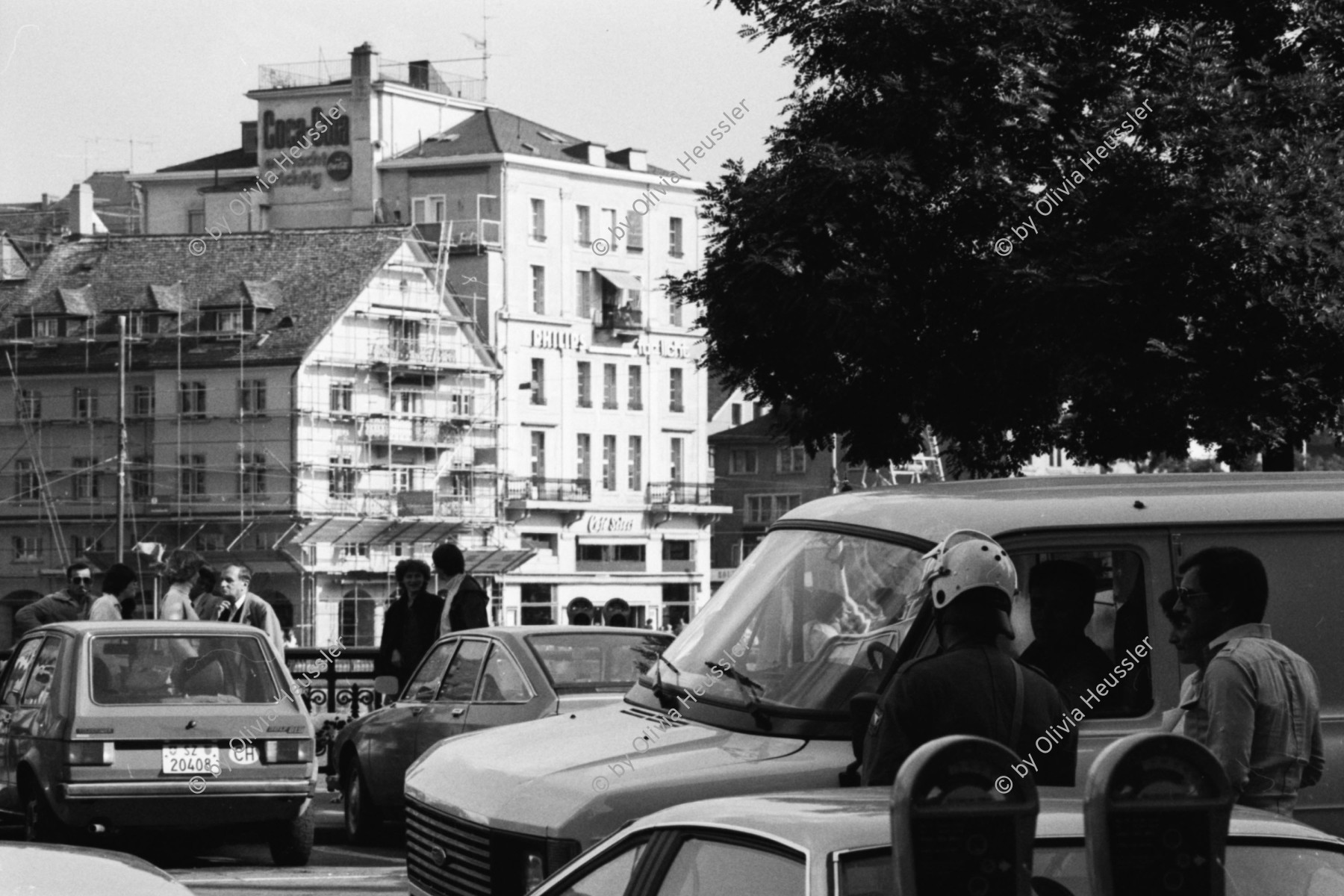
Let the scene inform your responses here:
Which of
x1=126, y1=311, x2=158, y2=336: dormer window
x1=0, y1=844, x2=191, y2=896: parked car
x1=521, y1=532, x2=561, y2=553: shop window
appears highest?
x1=126, y1=311, x2=158, y2=336: dormer window

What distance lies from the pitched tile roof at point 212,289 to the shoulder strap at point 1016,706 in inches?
3628

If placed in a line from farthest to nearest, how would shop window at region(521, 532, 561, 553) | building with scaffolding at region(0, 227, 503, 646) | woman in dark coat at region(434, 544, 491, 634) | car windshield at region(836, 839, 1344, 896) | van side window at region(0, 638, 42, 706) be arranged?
shop window at region(521, 532, 561, 553), building with scaffolding at region(0, 227, 503, 646), woman in dark coat at region(434, 544, 491, 634), van side window at region(0, 638, 42, 706), car windshield at region(836, 839, 1344, 896)

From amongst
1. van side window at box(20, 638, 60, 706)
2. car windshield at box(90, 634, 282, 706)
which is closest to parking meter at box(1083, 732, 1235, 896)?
car windshield at box(90, 634, 282, 706)

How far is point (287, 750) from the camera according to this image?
48.0 ft

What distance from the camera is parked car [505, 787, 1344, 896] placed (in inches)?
170

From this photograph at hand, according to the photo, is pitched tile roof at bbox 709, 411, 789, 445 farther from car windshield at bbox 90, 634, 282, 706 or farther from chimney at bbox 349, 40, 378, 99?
car windshield at bbox 90, 634, 282, 706

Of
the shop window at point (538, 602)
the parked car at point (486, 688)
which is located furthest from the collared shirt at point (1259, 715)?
the shop window at point (538, 602)

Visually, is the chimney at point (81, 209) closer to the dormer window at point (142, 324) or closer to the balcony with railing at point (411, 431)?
the dormer window at point (142, 324)

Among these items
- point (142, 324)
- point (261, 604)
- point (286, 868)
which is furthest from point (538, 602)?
point (286, 868)

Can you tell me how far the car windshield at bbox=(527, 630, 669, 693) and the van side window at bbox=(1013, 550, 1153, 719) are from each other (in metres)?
6.81

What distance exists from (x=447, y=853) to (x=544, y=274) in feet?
338

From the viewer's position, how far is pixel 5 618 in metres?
99.1

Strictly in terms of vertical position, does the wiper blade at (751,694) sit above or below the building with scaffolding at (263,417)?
below

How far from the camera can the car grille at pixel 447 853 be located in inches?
296
